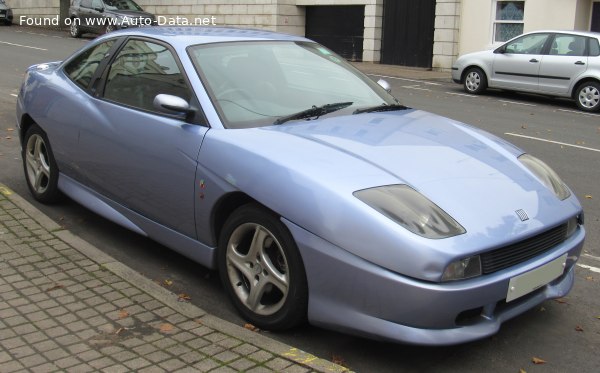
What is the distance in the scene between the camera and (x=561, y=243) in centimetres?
377

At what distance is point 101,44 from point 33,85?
887 millimetres

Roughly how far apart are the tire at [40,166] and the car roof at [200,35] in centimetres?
117

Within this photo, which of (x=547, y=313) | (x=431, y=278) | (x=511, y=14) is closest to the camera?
(x=431, y=278)

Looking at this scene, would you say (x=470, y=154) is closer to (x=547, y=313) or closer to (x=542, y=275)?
(x=542, y=275)

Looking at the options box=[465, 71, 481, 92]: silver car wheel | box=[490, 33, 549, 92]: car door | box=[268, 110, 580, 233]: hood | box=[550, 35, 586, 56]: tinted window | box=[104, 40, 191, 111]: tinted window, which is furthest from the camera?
box=[465, 71, 481, 92]: silver car wheel

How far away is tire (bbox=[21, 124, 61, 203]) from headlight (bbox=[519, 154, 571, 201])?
367 cm

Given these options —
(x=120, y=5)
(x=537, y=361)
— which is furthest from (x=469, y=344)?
(x=120, y=5)

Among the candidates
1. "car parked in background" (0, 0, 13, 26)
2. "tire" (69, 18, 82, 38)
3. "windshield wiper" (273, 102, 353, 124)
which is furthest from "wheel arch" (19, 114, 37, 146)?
"car parked in background" (0, 0, 13, 26)

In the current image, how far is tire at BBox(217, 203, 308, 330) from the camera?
3.55m

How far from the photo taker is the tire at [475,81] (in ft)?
52.7

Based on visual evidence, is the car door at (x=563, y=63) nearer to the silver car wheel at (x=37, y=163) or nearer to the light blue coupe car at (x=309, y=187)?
the light blue coupe car at (x=309, y=187)

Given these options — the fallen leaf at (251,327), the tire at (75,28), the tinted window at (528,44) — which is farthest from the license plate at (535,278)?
the tire at (75,28)

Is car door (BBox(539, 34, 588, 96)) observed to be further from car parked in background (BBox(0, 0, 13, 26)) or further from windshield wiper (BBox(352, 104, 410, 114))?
car parked in background (BBox(0, 0, 13, 26))

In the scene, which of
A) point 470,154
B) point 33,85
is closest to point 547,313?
point 470,154
